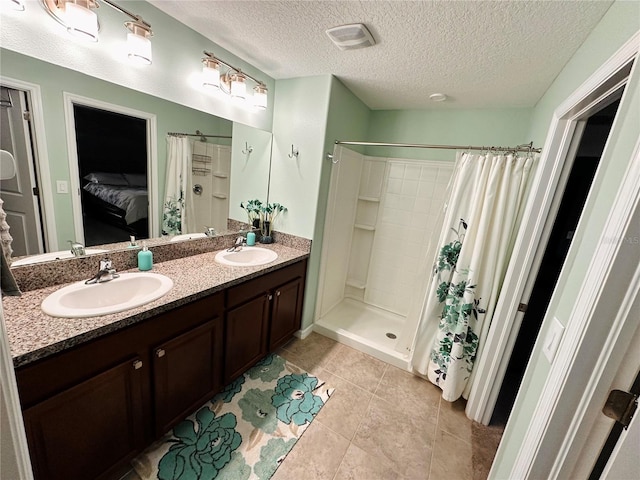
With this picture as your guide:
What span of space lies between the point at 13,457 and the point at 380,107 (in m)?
3.01

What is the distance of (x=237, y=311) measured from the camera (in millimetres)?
1609

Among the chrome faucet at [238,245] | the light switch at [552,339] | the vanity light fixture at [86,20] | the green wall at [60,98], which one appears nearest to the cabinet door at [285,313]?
the chrome faucet at [238,245]

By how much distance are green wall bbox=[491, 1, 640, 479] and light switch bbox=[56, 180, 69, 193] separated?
6.93 ft

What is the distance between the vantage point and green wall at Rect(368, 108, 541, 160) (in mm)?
2170

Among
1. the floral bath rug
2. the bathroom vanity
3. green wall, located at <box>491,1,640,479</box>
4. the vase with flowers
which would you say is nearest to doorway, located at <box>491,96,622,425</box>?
green wall, located at <box>491,1,640,479</box>

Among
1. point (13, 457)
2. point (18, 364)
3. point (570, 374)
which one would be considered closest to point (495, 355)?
point (570, 374)

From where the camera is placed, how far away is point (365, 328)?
262cm

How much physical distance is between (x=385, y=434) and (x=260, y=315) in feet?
3.61

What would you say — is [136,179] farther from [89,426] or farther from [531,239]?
[531,239]

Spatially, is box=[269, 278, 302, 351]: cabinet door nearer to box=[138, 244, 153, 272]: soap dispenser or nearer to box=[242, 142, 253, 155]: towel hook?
box=[138, 244, 153, 272]: soap dispenser

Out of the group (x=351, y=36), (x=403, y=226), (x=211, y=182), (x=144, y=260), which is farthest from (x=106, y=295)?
(x=403, y=226)

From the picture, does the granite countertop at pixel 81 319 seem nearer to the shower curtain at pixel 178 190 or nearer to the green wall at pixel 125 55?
the shower curtain at pixel 178 190

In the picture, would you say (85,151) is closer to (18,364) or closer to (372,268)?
(18,364)

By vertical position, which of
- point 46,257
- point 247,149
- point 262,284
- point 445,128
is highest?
point 445,128
